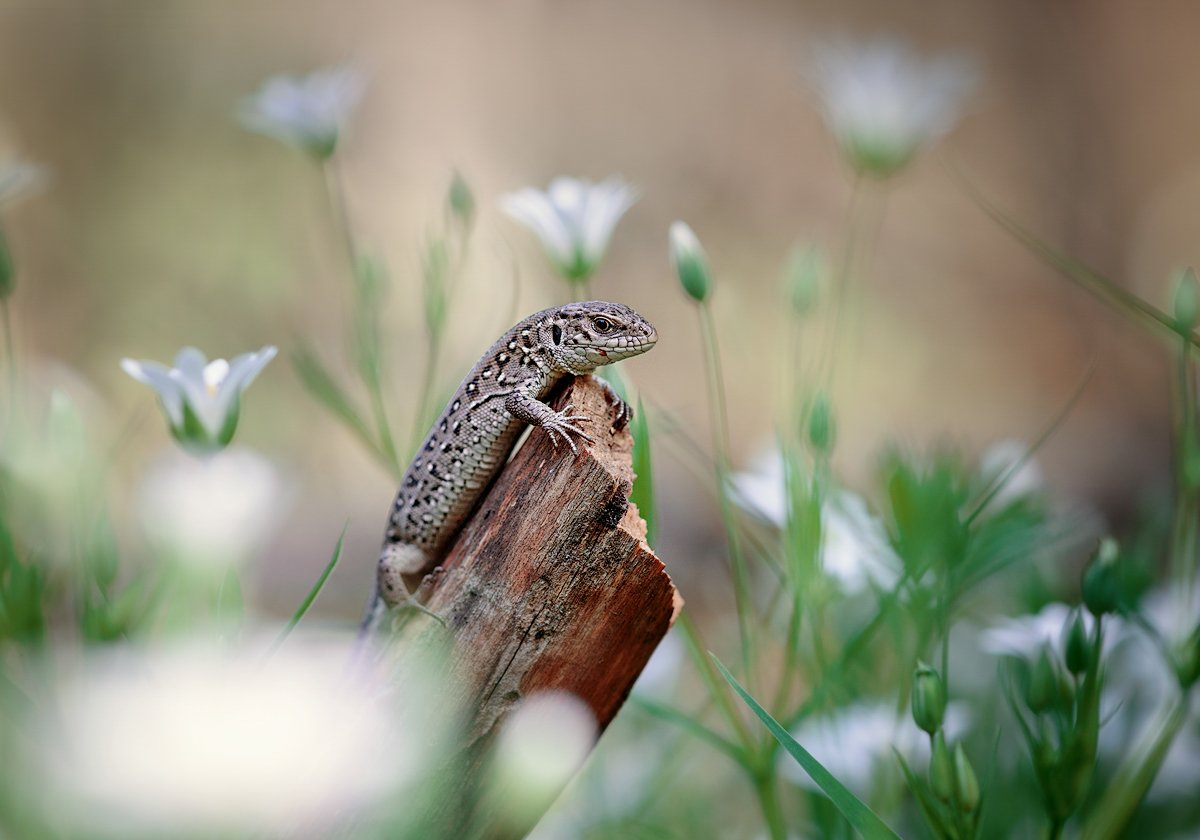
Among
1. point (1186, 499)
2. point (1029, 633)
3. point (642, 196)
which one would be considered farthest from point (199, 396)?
point (642, 196)

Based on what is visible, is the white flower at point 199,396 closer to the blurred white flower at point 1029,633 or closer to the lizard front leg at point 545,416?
the lizard front leg at point 545,416

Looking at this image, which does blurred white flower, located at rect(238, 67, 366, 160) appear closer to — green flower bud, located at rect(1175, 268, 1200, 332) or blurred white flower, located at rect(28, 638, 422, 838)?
blurred white flower, located at rect(28, 638, 422, 838)

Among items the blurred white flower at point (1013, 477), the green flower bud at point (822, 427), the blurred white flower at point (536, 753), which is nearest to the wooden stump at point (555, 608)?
the blurred white flower at point (536, 753)

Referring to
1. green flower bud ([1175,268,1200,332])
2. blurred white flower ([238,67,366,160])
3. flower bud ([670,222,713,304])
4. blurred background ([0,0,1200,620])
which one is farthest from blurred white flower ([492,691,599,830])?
blurred background ([0,0,1200,620])

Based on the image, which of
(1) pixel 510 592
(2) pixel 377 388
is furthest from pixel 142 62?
(1) pixel 510 592

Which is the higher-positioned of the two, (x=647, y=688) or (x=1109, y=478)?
(x=1109, y=478)

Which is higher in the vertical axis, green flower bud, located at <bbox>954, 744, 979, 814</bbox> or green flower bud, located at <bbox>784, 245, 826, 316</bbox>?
green flower bud, located at <bbox>784, 245, 826, 316</bbox>

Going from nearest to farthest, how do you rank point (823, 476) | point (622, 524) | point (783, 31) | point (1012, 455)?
point (622, 524)
point (823, 476)
point (1012, 455)
point (783, 31)

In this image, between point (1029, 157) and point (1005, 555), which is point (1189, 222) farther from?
point (1005, 555)
